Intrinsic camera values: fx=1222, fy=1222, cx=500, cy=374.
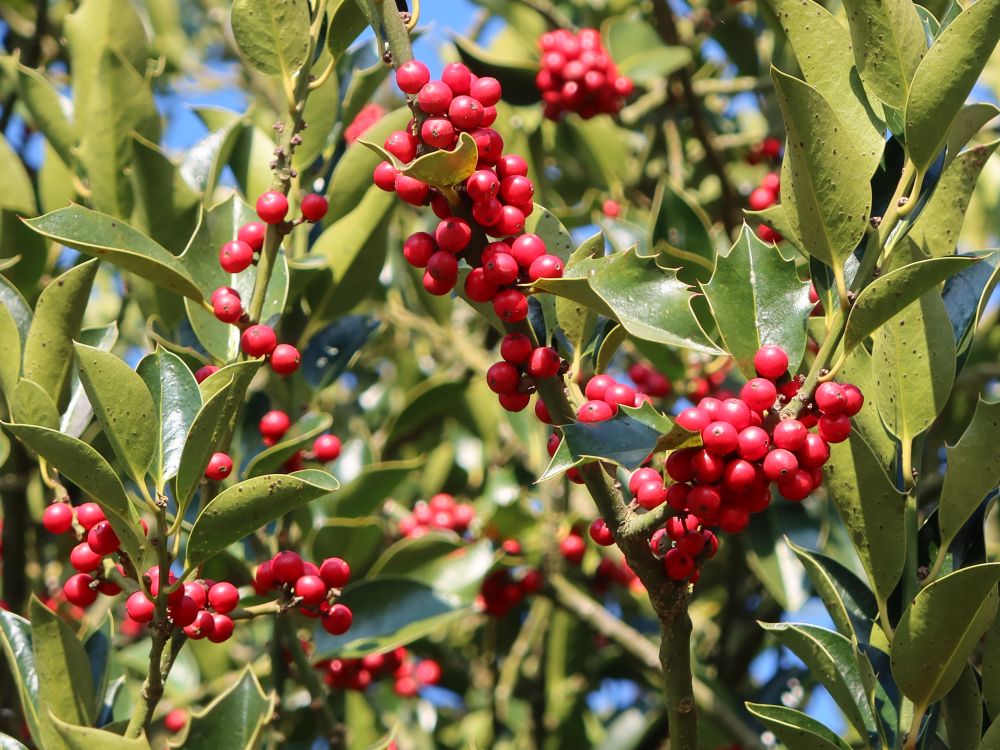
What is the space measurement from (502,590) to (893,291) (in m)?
1.68

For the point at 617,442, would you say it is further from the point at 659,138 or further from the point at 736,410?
the point at 659,138

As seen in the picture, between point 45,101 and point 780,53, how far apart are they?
5.14ft

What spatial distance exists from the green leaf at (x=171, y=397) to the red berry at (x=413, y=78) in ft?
1.60

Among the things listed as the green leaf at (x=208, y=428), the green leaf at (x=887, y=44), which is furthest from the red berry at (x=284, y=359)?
the green leaf at (x=887, y=44)

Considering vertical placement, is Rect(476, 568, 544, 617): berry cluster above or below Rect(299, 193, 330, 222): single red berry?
below

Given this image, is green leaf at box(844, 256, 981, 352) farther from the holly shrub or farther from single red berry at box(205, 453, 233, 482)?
single red berry at box(205, 453, 233, 482)

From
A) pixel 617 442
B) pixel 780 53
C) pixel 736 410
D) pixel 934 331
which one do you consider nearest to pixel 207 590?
pixel 617 442

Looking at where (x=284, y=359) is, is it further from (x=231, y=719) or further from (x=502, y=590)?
(x=502, y=590)

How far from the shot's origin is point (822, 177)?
1.36m

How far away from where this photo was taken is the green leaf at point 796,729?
1.44 m

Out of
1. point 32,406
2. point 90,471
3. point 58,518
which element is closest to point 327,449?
point 58,518

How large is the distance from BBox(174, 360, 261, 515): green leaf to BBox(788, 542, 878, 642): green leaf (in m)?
0.72

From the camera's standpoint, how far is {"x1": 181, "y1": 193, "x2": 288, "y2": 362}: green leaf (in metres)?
1.90

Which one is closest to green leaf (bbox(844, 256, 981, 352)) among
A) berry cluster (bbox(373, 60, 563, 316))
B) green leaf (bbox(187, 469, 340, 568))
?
berry cluster (bbox(373, 60, 563, 316))
